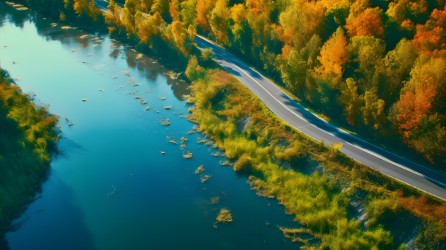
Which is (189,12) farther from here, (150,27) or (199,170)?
(199,170)

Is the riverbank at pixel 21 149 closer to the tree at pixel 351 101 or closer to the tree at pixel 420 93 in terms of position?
the tree at pixel 351 101

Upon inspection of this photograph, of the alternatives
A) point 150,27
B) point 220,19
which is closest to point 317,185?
point 220,19

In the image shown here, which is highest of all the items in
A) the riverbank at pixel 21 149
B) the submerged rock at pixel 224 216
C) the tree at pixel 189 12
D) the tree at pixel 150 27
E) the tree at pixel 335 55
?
the tree at pixel 335 55

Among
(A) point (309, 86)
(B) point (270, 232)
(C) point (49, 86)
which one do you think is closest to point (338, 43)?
(A) point (309, 86)

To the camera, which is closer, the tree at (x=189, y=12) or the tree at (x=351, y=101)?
the tree at (x=351, y=101)

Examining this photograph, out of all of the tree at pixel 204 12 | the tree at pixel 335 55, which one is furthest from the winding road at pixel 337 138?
the tree at pixel 204 12

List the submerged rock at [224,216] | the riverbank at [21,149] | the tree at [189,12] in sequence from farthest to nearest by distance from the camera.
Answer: the tree at [189,12]
the riverbank at [21,149]
the submerged rock at [224,216]
